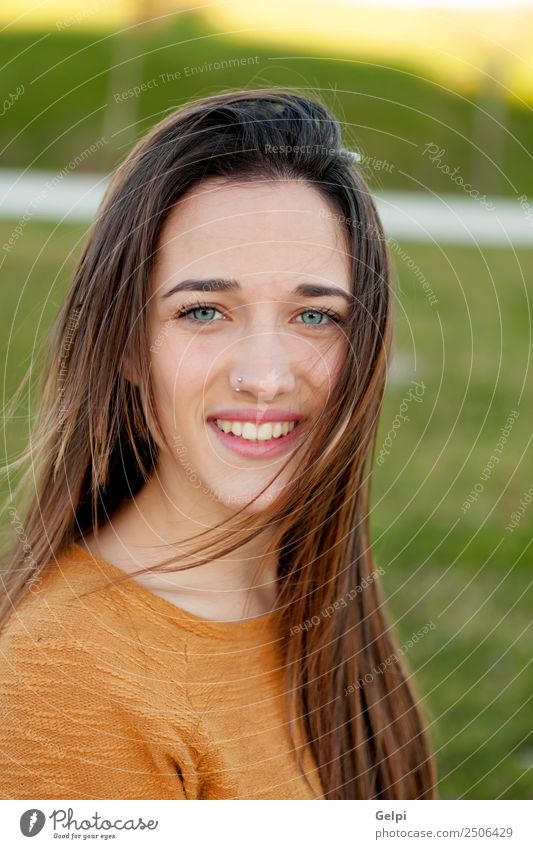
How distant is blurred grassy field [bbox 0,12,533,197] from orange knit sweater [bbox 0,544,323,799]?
2.30m

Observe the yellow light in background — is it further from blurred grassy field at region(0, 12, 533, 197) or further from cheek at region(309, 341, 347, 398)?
cheek at region(309, 341, 347, 398)

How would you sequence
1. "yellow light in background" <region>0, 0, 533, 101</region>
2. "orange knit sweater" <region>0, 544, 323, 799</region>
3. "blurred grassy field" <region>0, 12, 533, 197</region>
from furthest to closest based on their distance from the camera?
"blurred grassy field" <region>0, 12, 533, 197</region>, "yellow light in background" <region>0, 0, 533, 101</region>, "orange knit sweater" <region>0, 544, 323, 799</region>

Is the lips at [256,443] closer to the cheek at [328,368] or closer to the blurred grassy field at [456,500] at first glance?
the cheek at [328,368]

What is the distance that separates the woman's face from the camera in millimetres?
1048

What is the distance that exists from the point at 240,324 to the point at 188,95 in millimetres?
2399

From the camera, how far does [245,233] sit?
1034mm

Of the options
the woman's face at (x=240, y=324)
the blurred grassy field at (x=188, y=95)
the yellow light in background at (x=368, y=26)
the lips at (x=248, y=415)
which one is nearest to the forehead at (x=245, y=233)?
the woman's face at (x=240, y=324)

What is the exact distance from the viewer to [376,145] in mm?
3766

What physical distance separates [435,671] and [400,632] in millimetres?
131

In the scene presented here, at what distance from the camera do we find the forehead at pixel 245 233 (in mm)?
1038

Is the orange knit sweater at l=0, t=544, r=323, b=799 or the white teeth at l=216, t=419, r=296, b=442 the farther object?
the white teeth at l=216, t=419, r=296, b=442

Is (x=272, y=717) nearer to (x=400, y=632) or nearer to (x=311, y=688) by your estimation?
(x=311, y=688)

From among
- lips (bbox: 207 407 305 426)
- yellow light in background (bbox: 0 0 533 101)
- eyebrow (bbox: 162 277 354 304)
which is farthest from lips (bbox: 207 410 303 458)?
yellow light in background (bbox: 0 0 533 101)

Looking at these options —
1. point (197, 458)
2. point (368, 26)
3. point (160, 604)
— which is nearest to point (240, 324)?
point (197, 458)
